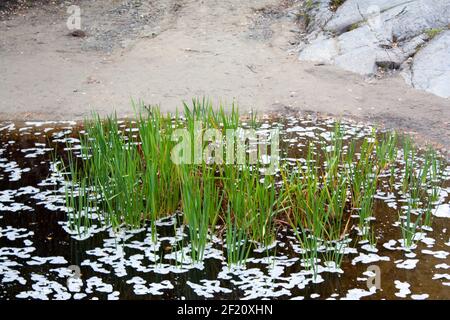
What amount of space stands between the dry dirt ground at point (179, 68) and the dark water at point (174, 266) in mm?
2309

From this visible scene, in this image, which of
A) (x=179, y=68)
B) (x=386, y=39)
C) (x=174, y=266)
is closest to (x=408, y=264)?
(x=174, y=266)

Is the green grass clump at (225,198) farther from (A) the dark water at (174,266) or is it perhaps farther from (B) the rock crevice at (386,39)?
(B) the rock crevice at (386,39)

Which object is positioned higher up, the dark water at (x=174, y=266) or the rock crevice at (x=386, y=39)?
the rock crevice at (x=386, y=39)

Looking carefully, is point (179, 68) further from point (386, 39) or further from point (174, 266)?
point (174, 266)

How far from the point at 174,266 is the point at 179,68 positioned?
4.92 metres

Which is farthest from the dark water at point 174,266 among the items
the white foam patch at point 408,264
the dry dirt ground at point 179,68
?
the dry dirt ground at point 179,68

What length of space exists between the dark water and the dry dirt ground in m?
2.31

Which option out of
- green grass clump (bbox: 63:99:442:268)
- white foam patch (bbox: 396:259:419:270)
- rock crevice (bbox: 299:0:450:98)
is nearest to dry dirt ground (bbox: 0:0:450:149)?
rock crevice (bbox: 299:0:450:98)

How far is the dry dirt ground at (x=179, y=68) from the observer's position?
26.8 feet

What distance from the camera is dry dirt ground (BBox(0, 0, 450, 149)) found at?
8172 millimetres

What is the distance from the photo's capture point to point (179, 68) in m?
9.23

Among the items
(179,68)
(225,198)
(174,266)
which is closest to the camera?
(174,266)

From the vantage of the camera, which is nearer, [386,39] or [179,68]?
[179,68]

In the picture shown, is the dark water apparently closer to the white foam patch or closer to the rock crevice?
the white foam patch
